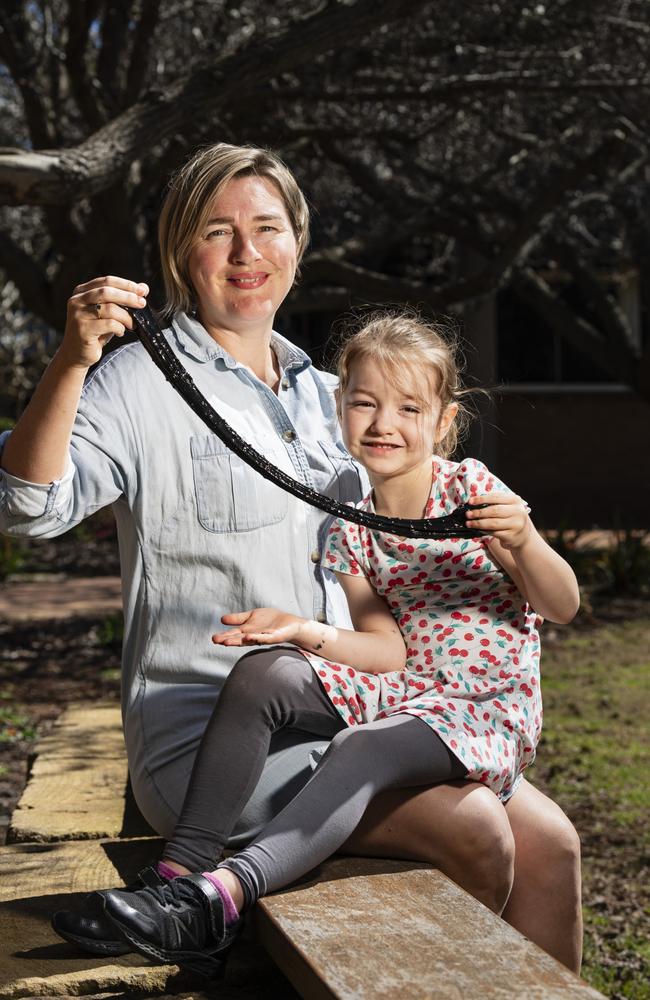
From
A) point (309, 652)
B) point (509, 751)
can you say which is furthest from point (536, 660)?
point (309, 652)

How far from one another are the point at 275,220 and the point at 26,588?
9246mm

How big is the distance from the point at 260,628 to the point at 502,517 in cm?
55

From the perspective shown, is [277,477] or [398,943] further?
[277,477]

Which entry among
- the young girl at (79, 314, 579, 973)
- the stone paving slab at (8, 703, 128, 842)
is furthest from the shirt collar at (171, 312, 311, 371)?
the stone paving slab at (8, 703, 128, 842)

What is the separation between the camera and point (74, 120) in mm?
9484

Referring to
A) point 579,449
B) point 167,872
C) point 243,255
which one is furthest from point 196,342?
point 579,449

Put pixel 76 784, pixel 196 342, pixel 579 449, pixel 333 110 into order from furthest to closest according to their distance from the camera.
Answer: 1. pixel 579 449
2. pixel 333 110
3. pixel 76 784
4. pixel 196 342

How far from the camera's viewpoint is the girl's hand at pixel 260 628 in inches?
101

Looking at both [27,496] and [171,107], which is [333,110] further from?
[27,496]

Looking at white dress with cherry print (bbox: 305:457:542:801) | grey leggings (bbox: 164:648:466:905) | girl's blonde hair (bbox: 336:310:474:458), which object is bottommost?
grey leggings (bbox: 164:648:466:905)

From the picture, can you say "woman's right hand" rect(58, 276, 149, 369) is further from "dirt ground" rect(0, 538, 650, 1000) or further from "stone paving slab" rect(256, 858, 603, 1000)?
"dirt ground" rect(0, 538, 650, 1000)

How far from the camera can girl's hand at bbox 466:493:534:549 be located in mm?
2578

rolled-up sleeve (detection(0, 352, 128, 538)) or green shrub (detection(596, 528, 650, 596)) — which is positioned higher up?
rolled-up sleeve (detection(0, 352, 128, 538))

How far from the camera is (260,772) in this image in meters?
2.57
